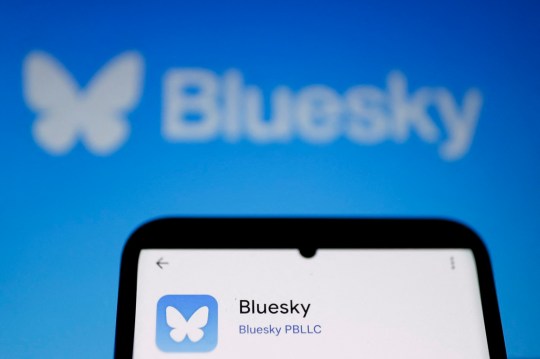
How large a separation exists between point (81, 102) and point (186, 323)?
0.22m

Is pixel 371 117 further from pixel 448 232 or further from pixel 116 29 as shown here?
pixel 116 29

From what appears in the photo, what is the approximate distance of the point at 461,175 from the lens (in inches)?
20.3

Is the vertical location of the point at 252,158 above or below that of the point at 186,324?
above

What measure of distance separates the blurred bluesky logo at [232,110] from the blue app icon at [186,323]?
0.15 meters

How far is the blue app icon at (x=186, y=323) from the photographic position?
0.41m

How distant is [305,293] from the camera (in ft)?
1.39

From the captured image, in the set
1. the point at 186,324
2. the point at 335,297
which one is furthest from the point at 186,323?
the point at 335,297

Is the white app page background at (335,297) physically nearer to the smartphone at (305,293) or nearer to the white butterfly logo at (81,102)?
the smartphone at (305,293)

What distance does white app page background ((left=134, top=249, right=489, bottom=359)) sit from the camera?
0.41 meters

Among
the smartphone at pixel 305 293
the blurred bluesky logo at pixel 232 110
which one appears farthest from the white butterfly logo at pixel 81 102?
the smartphone at pixel 305 293

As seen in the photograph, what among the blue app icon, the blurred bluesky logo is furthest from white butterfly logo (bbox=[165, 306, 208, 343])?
the blurred bluesky logo

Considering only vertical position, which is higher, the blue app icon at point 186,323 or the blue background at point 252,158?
the blue background at point 252,158

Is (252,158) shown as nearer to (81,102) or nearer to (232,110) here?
(232,110)

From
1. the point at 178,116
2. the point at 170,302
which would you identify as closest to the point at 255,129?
the point at 178,116
